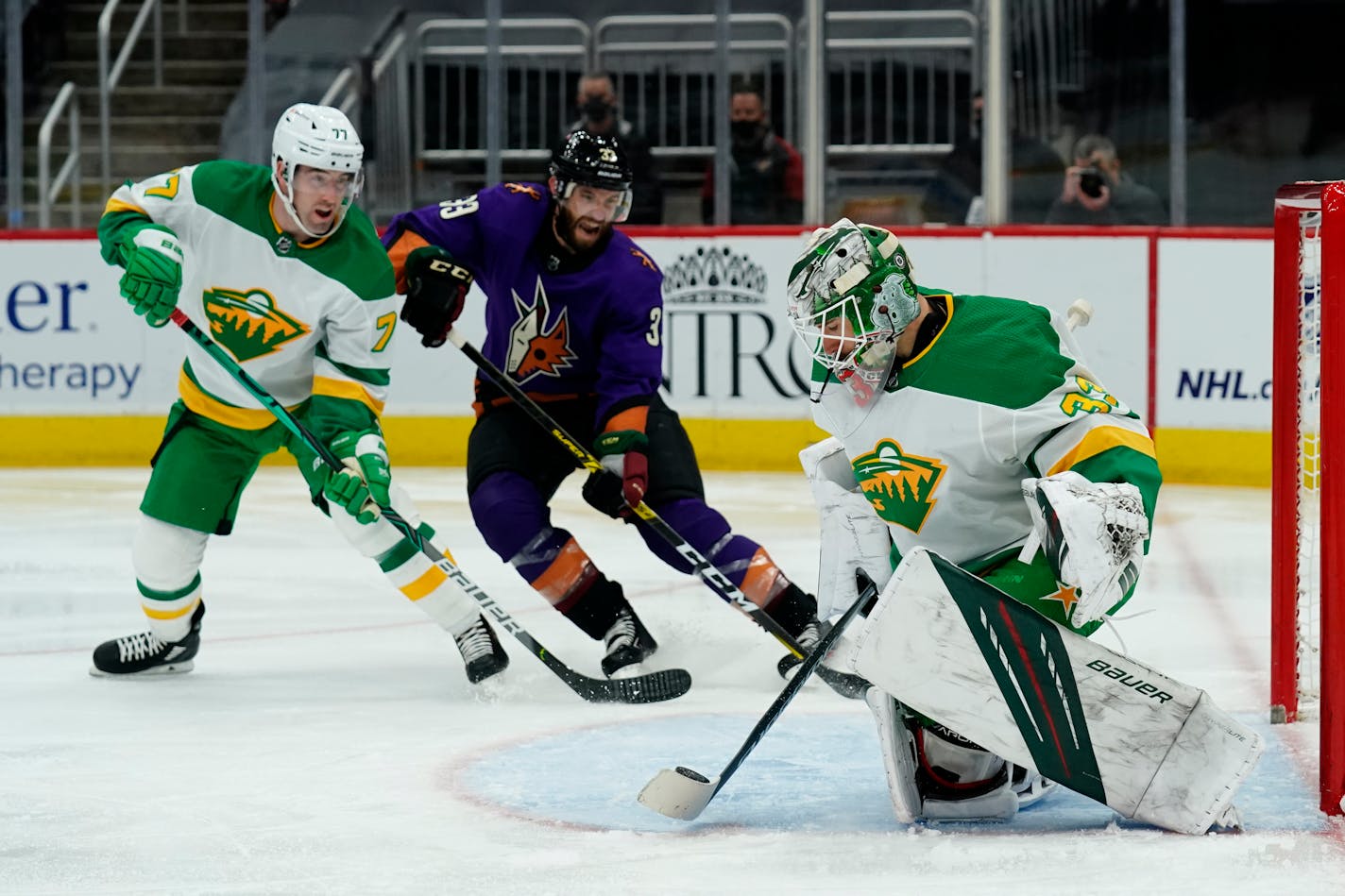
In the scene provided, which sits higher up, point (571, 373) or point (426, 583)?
point (571, 373)

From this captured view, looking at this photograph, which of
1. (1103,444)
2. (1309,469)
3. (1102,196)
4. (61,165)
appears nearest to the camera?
(1103,444)

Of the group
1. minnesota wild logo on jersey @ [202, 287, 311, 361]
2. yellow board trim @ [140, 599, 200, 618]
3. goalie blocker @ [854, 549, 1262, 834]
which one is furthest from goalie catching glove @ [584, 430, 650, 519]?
goalie blocker @ [854, 549, 1262, 834]

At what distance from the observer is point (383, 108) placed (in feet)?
23.1

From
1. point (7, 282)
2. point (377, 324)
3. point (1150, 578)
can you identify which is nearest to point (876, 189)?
point (1150, 578)

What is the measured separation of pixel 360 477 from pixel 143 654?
61cm

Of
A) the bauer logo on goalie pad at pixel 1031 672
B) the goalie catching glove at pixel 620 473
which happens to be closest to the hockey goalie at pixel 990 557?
the bauer logo on goalie pad at pixel 1031 672

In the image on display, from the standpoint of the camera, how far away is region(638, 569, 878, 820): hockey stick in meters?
2.56

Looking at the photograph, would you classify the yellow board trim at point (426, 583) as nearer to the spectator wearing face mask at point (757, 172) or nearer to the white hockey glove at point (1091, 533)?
the white hockey glove at point (1091, 533)

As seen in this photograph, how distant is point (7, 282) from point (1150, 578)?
3.95m

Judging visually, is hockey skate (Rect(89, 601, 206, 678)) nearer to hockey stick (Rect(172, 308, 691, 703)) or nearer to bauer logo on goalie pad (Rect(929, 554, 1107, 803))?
hockey stick (Rect(172, 308, 691, 703))

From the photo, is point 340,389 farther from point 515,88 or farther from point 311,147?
point 515,88

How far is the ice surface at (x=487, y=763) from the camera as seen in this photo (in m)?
2.36

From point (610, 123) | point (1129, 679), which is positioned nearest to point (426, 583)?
point (1129, 679)

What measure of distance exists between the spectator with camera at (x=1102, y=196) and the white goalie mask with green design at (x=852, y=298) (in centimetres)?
407
